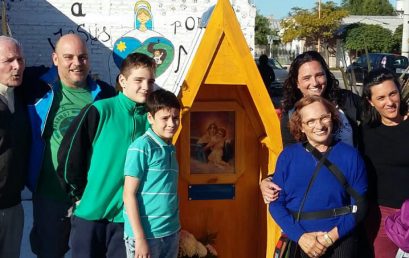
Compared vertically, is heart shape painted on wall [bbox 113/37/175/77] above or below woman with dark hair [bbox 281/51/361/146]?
above

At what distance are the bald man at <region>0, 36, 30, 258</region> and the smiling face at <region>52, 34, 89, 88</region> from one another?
8.5 inches

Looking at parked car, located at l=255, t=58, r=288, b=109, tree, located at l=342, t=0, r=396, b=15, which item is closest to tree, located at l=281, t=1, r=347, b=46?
parked car, located at l=255, t=58, r=288, b=109

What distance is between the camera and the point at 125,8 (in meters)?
8.62

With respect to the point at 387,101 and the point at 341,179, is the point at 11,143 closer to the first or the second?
the point at 341,179

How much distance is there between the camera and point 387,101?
2.70 m

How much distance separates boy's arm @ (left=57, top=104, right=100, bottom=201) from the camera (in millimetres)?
2545

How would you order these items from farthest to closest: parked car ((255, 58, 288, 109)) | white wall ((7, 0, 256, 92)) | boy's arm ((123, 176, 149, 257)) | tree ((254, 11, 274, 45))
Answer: tree ((254, 11, 274, 45))
parked car ((255, 58, 288, 109))
white wall ((7, 0, 256, 92))
boy's arm ((123, 176, 149, 257))

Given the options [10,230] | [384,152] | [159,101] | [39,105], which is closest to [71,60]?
[39,105]

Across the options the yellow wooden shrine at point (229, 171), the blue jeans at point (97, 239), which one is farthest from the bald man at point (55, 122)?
the yellow wooden shrine at point (229, 171)

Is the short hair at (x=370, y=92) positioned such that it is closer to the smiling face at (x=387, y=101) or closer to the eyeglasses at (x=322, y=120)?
the smiling face at (x=387, y=101)

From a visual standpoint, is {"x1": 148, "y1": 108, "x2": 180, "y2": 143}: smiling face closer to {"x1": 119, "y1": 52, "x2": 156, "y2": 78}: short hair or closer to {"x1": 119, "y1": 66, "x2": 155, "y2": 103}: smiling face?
{"x1": 119, "y1": 66, "x2": 155, "y2": 103}: smiling face

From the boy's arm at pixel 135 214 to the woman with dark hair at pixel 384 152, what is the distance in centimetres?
115

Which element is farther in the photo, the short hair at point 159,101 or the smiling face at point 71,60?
the smiling face at point 71,60

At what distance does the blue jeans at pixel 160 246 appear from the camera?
2461 mm
